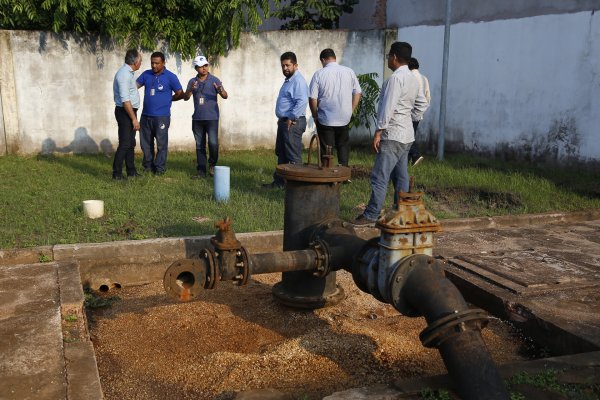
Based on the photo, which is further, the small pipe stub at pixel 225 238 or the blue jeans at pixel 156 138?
the blue jeans at pixel 156 138

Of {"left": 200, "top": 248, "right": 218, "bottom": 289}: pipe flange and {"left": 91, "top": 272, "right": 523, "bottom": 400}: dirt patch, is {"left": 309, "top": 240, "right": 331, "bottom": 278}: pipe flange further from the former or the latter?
{"left": 200, "top": 248, "right": 218, "bottom": 289}: pipe flange

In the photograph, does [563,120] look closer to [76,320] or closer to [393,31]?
[393,31]

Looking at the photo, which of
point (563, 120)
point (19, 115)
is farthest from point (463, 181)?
point (19, 115)

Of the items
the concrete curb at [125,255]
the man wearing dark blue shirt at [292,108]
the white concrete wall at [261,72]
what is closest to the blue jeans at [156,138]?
the man wearing dark blue shirt at [292,108]

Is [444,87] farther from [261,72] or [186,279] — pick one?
[186,279]

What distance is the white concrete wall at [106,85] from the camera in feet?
37.2

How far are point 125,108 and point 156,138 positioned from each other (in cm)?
67

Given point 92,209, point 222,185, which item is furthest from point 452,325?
point 222,185

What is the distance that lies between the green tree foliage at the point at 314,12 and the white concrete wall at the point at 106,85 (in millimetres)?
1086

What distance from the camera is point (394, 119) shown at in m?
6.24

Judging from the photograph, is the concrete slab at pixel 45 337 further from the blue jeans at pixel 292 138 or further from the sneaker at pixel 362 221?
the blue jeans at pixel 292 138

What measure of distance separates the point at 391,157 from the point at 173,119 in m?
6.82

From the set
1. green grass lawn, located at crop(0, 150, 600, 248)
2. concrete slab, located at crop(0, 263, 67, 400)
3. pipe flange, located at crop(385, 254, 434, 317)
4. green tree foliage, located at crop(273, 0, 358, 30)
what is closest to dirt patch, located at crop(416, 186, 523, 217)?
green grass lawn, located at crop(0, 150, 600, 248)

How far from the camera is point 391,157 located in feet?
20.7
